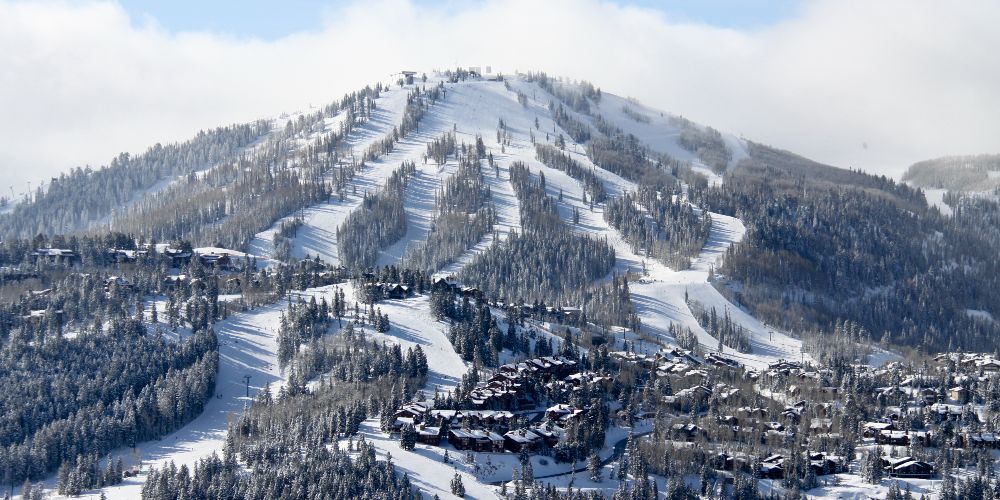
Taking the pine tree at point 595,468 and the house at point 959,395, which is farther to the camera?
the house at point 959,395

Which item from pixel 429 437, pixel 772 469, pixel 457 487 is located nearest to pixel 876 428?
pixel 772 469

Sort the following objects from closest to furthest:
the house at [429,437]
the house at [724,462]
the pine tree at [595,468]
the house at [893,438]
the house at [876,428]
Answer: the pine tree at [595,468] < the house at [429,437] < the house at [724,462] < the house at [893,438] < the house at [876,428]

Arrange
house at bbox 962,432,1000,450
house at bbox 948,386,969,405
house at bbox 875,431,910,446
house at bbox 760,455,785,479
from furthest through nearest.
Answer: house at bbox 948,386,969,405 → house at bbox 875,431,910,446 → house at bbox 962,432,1000,450 → house at bbox 760,455,785,479

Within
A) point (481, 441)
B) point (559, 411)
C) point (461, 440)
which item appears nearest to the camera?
point (461, 440)

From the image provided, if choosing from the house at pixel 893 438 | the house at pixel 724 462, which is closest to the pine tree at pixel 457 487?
the house at pixel 724 462

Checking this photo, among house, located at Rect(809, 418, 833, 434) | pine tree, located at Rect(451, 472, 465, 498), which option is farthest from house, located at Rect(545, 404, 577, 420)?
house, located at Rect(809, 418, 833, 434)

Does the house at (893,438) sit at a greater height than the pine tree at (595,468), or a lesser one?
greater

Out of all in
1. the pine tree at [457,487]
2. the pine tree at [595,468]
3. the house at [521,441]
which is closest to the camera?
the pine tree at [457,487]

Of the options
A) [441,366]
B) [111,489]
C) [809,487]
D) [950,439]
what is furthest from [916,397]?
[111,489]

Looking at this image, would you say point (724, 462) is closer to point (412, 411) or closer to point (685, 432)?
point (685, 432)

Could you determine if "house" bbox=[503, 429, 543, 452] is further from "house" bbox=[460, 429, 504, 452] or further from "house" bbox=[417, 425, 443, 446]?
"house" bbox=[417, 425, 443, 446]

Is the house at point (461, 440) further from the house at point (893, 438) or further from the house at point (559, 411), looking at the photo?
the house at point (893, 438)

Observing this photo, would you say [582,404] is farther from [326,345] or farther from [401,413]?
[326,345]
